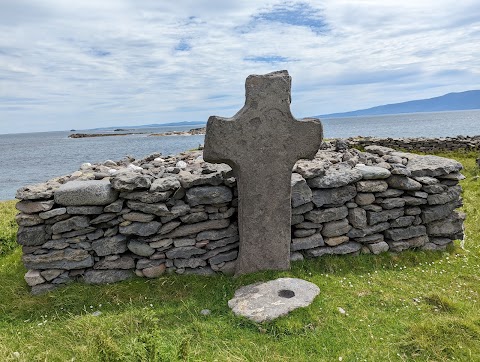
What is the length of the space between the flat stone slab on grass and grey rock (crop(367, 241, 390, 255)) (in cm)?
204

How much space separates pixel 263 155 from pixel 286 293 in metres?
2.28

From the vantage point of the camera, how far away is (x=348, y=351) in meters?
4.72

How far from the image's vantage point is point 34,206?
621cm

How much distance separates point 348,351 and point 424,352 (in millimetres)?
888

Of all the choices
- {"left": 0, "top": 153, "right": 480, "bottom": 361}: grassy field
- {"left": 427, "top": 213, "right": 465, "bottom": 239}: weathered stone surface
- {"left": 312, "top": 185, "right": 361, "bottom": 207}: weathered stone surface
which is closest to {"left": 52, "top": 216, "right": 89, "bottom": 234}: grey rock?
{"left": 0, "top": 153, "right": 480, "bottom": 361}: grassy field

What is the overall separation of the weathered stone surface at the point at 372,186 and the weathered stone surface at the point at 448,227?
144 cm

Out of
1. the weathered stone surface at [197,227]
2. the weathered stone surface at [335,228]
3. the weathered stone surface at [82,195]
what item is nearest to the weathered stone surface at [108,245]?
the weathered stone surface at [82,195]

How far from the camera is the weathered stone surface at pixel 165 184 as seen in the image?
630cm

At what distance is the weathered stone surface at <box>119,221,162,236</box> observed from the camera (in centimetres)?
636

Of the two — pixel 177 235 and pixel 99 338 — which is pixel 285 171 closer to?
pixel 177 235

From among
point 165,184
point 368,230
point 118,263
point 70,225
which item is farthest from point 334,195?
point 70,225

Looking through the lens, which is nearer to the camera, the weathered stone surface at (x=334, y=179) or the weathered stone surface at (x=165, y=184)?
the weathered stone surface at (x=165, y=184)

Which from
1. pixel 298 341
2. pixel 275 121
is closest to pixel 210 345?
pixel 298 341

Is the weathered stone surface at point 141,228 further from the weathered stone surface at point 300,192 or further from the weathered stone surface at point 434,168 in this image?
the weathered stone surface at point 434,168
